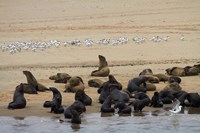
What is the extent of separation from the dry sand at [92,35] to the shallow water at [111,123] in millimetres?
496

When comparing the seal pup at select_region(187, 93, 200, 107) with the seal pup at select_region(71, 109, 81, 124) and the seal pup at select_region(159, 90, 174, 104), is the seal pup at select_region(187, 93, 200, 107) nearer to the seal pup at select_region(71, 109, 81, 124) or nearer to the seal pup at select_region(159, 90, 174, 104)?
the seal pup at select_region(159, 90, 174, 104)

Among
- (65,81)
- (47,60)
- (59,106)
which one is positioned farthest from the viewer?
(47,60)

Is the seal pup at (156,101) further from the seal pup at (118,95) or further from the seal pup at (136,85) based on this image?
the seal pup at (136,85)

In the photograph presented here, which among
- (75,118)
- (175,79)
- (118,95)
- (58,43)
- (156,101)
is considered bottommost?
(75,118)

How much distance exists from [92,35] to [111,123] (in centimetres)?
1380

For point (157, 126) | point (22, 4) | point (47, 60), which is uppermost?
point (22, 4)

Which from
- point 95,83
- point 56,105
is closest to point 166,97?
point 95,83

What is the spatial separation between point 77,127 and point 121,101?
1575 millimetres

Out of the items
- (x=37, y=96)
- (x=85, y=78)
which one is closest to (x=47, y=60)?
(x=85, y=78)

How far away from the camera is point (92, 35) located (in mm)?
25328

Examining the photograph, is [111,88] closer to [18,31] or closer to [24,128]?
[24,128]

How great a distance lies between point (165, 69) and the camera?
17.3 metres

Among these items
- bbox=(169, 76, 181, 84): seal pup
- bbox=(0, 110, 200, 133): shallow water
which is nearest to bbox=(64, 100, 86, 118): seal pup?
bbox=(0, 110, 200, 133): shallow water

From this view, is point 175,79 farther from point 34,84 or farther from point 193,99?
point 34,84
